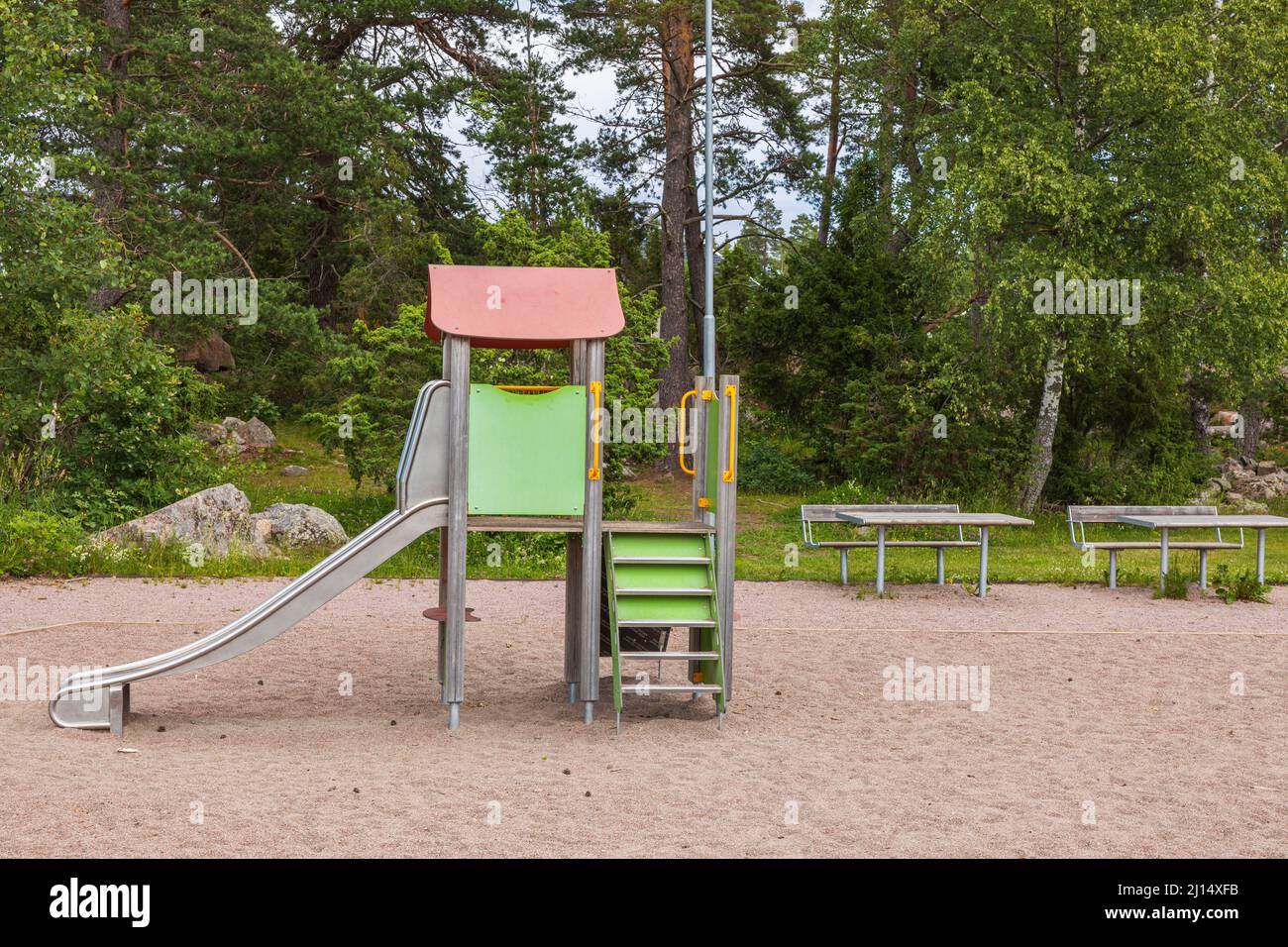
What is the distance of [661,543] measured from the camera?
8359 millimetres

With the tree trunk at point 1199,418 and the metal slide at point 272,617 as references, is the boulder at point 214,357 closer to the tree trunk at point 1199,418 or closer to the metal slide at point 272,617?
the tree trunk at point 1199,418

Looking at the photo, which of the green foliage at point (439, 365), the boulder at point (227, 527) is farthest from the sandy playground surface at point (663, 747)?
the green foliage at point (439, 365)

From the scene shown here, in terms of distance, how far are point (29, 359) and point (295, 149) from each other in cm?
1102

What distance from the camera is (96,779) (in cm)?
625

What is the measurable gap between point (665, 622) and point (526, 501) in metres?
1.14

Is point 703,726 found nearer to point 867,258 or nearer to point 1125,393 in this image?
point 1125,393

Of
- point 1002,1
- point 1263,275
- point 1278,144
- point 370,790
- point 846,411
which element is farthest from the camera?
point 846,411

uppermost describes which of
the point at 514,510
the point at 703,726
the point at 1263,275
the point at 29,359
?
the point at 1263,275

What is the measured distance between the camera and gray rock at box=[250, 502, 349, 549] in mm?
15562

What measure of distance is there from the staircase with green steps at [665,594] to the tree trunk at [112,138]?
15539 millimetres

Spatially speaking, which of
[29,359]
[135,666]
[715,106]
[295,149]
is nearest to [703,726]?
[135,666]

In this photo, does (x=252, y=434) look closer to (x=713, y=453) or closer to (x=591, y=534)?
(x=713, y=453)

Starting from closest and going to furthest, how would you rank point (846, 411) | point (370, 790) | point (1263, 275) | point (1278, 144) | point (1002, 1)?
point (370, 790) < point (1263, 275) < point (1002, 1) < point (1278, 144) < point (846, 411)

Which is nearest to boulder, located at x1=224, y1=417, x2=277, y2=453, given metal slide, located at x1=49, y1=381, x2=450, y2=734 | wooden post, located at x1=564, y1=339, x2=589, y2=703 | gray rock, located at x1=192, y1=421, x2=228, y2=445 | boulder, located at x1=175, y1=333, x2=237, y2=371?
gray rock, located at x1=192, y1=421, x2=228, y2=445
